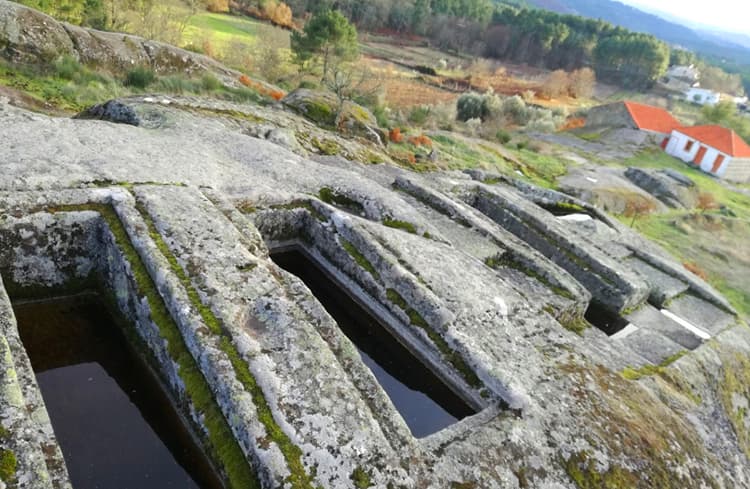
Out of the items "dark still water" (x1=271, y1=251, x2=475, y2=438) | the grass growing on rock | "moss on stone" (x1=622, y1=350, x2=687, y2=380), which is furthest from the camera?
"moss on stone" (x1=622, y1=350, x2=687, y2=380)

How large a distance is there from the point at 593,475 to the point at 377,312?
130 inches

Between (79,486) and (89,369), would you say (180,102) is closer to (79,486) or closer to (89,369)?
(89,369)

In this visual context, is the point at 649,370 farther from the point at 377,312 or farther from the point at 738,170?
the point at 738,170

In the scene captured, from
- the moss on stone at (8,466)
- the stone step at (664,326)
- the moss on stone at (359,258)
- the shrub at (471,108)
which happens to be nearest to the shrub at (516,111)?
the shrub at (471,108)

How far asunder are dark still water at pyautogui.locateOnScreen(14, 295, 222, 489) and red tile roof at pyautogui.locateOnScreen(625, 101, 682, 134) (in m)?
65.4

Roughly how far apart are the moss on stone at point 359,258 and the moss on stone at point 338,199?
2.06 m

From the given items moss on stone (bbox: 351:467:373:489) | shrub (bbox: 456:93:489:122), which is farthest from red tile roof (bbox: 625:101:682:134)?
moss on stone (bbox: 351:467:373:489)

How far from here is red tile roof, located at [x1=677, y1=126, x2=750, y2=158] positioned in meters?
56.4

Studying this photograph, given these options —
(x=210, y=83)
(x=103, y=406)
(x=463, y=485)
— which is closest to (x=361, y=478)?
(x=463, y=485)

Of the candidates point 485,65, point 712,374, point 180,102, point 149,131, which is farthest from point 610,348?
point 485,65

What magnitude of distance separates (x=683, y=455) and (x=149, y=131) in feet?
34.5

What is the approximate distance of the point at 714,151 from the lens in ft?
186

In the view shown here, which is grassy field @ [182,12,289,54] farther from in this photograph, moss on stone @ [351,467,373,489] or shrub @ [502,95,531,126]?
moss on stone @ [351,467,373,489]

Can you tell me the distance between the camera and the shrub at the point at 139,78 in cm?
2090
